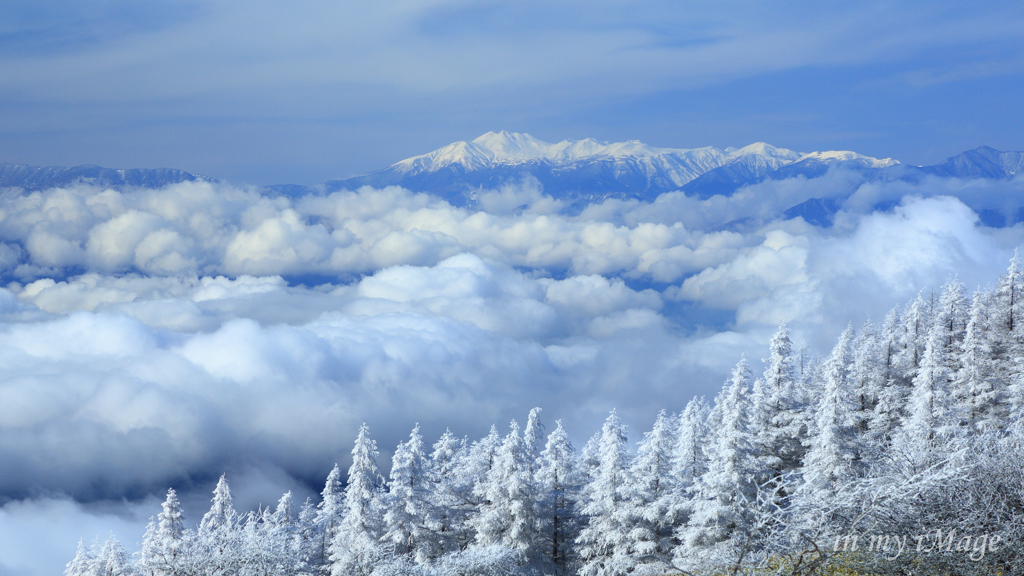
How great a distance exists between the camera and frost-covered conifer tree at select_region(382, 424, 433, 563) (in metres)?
35.4

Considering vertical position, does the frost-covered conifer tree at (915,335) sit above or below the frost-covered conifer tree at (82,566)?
above

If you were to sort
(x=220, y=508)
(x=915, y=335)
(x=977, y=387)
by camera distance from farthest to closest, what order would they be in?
(x=915, y=335) < (x=220, y=508) < (x=977, y=387)

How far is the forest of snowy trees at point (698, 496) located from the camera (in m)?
12.5

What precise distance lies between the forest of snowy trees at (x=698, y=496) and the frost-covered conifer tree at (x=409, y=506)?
12 cm

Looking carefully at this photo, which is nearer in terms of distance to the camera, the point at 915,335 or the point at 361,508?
the point at 361,508

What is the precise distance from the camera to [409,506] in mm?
35094

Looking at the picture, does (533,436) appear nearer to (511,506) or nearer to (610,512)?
(511,506)

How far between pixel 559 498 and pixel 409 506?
29.9 feet

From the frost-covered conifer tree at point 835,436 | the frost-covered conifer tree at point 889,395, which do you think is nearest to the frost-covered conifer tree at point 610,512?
the frost-covered conifer tree at point 835,436

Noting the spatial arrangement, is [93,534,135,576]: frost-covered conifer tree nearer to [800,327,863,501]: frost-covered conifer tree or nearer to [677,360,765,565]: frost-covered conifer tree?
[677,360,765,565]: frost-covered conifer tree

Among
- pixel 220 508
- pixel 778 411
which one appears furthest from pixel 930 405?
pixel 220 508

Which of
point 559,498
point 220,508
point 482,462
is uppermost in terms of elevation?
point 482,462

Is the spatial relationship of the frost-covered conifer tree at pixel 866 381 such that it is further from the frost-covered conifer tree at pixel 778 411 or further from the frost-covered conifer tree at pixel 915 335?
the frost-covered conifer tree at pixel 778 411

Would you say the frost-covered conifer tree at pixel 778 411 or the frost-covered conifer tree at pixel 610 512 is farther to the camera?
the frost-covered conifer tree at pixel 778 411
